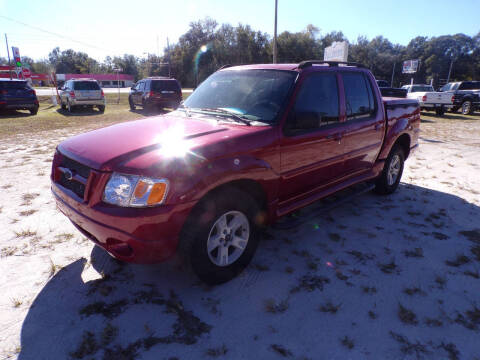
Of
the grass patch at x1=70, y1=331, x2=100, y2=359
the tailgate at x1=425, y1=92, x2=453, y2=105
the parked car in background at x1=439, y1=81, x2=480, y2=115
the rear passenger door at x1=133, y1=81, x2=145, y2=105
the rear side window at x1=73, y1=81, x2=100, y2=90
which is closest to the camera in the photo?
the grass patch at x1=70, y1=331, x2=100, y2=359

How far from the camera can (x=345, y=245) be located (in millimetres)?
3559

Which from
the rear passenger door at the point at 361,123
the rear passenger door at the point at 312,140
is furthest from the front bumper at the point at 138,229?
the rear passenger door at the point at 361,123

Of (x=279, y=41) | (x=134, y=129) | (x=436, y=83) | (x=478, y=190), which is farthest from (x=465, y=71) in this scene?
(x=134, y=129)

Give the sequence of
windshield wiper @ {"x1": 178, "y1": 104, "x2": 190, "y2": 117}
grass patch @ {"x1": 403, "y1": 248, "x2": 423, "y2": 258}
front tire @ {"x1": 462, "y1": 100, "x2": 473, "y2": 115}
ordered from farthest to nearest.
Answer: front tire @ {"x1": 462, "y1": 100, "x2": 473, "y2": 115} < windshield wiper @ {"x1": 178, "y1": 104, "x2": 190, "y2": 117} < grass patch @ {"x1": 403, "y1": 248, "x2": 423, "y2": 258}

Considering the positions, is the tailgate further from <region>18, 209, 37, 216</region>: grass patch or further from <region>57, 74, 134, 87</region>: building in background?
<region>57, 74, 134, 87</region>: building in background

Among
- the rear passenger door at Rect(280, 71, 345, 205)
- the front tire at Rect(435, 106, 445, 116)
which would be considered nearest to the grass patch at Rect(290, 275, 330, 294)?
the rear passenger door at Rect(280, 71, 345, 205)

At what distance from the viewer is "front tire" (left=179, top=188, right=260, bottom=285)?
8.00 feet

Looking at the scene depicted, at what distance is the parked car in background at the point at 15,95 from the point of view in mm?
14594

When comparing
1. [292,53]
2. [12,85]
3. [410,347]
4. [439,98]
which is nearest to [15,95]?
[12,85]

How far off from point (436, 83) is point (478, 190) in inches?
3118

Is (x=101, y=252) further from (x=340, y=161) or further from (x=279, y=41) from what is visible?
(x=279, y=41)

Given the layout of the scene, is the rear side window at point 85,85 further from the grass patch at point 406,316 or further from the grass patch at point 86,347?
the grass patch at point 406,316

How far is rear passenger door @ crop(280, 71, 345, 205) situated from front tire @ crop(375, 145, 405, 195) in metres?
1.46

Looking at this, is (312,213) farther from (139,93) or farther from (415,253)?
(139,93)
